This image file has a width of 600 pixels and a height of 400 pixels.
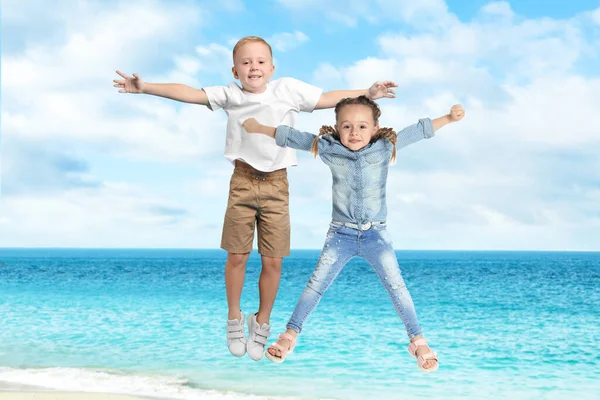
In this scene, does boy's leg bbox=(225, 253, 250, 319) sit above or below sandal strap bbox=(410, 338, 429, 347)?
above

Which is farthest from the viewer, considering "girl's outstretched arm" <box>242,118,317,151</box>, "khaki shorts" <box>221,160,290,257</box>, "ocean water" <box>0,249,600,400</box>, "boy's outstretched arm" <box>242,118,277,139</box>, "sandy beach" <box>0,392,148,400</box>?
"ocean water" <box>0,249,600,400</box>

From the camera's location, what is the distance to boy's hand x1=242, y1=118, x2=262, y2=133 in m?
4.88

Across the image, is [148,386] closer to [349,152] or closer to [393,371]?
[393,371]

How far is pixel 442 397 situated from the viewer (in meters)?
12.1

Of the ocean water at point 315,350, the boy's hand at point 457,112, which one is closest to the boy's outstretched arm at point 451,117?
the boy's hand at point 457,112

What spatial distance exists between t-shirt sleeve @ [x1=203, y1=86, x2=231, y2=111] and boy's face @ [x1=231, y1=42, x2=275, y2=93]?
0.15m

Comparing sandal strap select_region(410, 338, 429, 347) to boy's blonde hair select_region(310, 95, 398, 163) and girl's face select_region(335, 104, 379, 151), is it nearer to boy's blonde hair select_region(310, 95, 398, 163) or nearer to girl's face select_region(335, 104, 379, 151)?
boy's blonde hair select_region(310, 95, 398, 163)

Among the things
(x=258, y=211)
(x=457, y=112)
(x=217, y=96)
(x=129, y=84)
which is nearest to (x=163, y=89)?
(x=129, y=84)

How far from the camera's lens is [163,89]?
16.0 feet

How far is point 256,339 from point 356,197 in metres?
1.34

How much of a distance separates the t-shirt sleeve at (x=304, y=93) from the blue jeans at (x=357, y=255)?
0.94 meters

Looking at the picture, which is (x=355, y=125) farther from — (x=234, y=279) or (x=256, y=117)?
(x=234, y=279)

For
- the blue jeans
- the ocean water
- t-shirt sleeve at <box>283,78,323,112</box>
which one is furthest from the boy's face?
the ocean water

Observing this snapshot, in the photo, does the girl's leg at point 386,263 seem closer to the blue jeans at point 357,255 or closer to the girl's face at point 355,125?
the blue jeans at point 357,255
